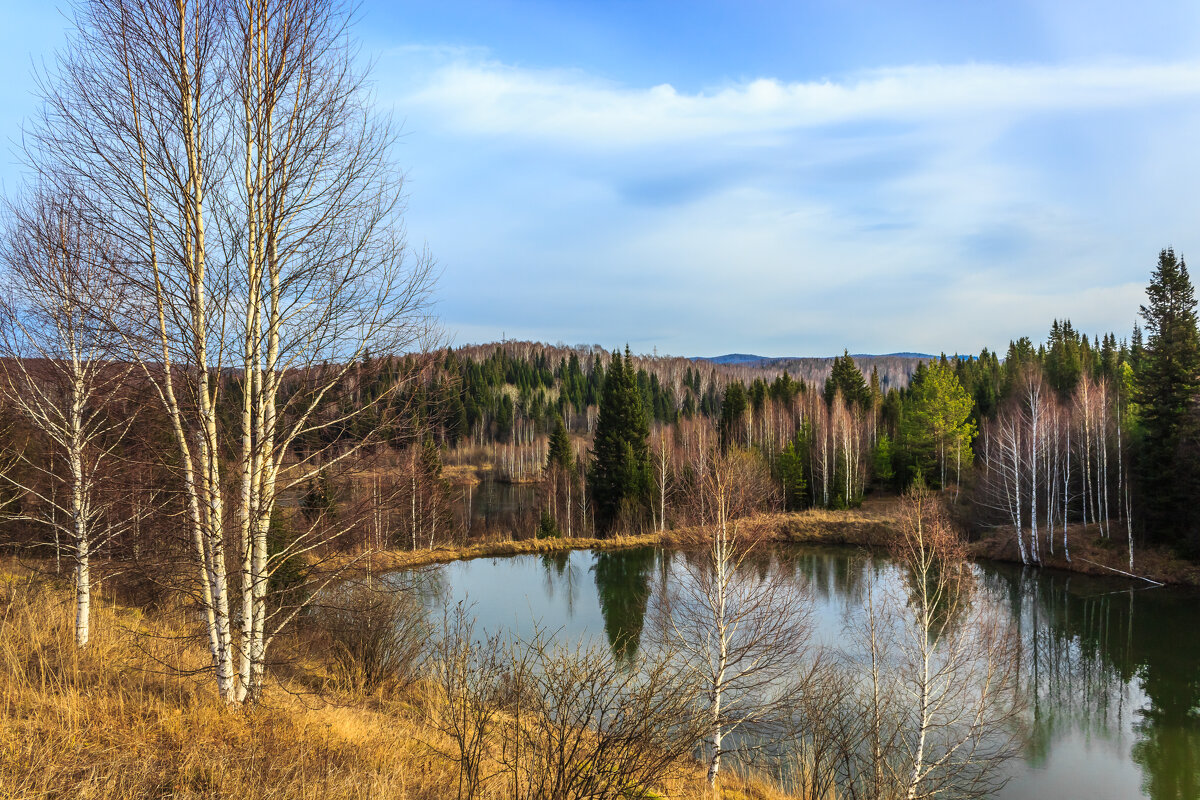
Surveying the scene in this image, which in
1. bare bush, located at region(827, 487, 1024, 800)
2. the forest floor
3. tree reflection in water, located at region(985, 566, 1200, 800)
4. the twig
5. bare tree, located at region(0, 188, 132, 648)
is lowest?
tree reflection in water, located at region(985, 566, 1200, 800)

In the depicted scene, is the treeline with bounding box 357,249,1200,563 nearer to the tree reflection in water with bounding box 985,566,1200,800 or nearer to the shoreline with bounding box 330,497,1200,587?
the shoreline with bounding box 330,497,1200,587

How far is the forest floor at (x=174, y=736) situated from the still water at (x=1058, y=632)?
2845mm

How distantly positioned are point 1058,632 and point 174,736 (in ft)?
75.1

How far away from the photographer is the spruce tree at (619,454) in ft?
124

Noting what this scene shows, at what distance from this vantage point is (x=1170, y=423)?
26.2 meters

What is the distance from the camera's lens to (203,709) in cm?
548

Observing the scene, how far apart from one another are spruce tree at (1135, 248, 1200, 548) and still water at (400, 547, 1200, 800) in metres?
3.56

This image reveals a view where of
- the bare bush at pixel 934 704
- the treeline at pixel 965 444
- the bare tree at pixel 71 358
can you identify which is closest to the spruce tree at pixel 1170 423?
the treeline at pixel 965 444

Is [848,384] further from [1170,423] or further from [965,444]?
[1170,423]

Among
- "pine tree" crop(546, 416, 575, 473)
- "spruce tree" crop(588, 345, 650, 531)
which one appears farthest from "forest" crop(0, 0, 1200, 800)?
"pine tree" crop(546, 416, 575, 473)

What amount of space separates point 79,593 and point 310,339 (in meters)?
4.90

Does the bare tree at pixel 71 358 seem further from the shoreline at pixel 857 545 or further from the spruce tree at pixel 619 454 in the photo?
the spruce tree at pixel 619 454

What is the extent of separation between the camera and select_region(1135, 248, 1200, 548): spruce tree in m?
25.3

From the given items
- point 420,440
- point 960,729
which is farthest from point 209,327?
point 960,729
